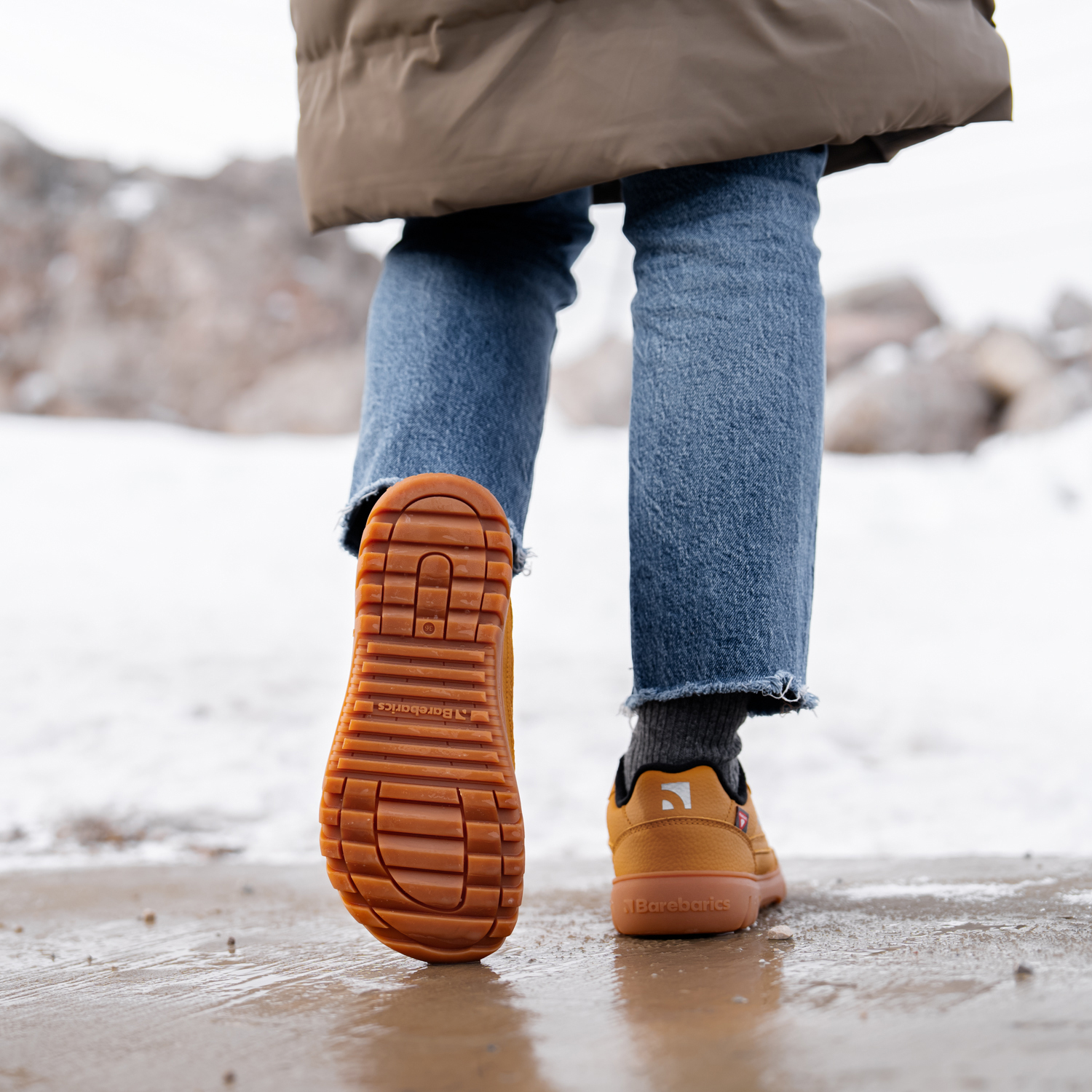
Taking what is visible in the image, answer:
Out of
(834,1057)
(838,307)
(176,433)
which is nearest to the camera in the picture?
(834,1057)

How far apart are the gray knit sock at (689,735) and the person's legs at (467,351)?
0.53 ft

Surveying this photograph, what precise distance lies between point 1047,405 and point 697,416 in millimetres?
6508

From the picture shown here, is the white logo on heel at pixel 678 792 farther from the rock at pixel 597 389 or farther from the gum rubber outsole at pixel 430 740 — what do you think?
the rock at pixel 597 389

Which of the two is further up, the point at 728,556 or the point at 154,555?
the point at 154,555

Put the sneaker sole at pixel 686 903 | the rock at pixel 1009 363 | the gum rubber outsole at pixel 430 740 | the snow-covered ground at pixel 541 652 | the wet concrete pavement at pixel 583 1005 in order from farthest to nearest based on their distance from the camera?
1. the rock at pixel 1009 363
2. the snow-covered ground at pixel 541 652
3. the sneaker sole at pixel 686 903
4. the gum rubber outsole at pixel 430 740
5. the wet concrete pavement at pixel 583 1005

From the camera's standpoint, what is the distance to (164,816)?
1.50 metres

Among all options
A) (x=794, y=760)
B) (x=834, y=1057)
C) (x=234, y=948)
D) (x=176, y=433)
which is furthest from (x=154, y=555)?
(x=834, y=1057)

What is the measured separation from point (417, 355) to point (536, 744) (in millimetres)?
1123

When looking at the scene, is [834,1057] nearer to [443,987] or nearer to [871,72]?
[443,987]

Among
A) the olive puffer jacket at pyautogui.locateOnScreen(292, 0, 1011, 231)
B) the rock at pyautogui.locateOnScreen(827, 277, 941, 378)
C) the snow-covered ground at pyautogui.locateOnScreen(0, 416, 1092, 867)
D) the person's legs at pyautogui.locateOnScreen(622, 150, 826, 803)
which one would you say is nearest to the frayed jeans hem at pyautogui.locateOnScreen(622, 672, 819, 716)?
the person's legs at pyautogui.locateOnScreen(622, 150, 826, 803)

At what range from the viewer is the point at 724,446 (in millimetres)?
708

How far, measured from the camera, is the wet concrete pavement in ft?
1.46

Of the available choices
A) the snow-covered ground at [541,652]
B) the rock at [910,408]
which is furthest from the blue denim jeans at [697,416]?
the rock at [910,408]

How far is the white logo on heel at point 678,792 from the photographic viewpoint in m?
0.76
